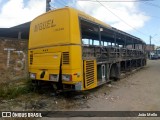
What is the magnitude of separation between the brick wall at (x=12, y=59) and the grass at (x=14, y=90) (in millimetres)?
558

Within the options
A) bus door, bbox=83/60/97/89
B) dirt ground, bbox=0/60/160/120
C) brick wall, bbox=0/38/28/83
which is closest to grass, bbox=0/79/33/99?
dirt ground, bbox=0/60/160/120

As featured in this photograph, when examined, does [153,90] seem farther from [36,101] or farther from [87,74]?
[36,101]

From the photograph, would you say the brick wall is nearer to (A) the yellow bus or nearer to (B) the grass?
(B) the grass

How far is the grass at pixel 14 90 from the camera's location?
8.22 meters

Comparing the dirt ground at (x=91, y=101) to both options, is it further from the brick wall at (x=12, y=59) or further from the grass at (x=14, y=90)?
the brick wall at (x=12, y=59)

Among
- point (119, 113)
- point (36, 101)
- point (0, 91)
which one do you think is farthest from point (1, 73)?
point (119, 113)

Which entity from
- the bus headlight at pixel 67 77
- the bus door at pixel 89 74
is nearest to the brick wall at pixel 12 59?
the bus headlight at pixel 67 77

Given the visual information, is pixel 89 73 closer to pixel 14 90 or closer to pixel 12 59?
pixel 14 90

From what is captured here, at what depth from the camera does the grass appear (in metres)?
8.22

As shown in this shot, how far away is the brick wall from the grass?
558 millimetres

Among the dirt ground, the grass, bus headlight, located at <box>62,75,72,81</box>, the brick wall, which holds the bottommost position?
the dirt ground

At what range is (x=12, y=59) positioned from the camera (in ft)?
33.5

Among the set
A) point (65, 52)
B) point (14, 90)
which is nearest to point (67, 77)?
point (65, 52)

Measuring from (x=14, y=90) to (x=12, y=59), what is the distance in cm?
212
